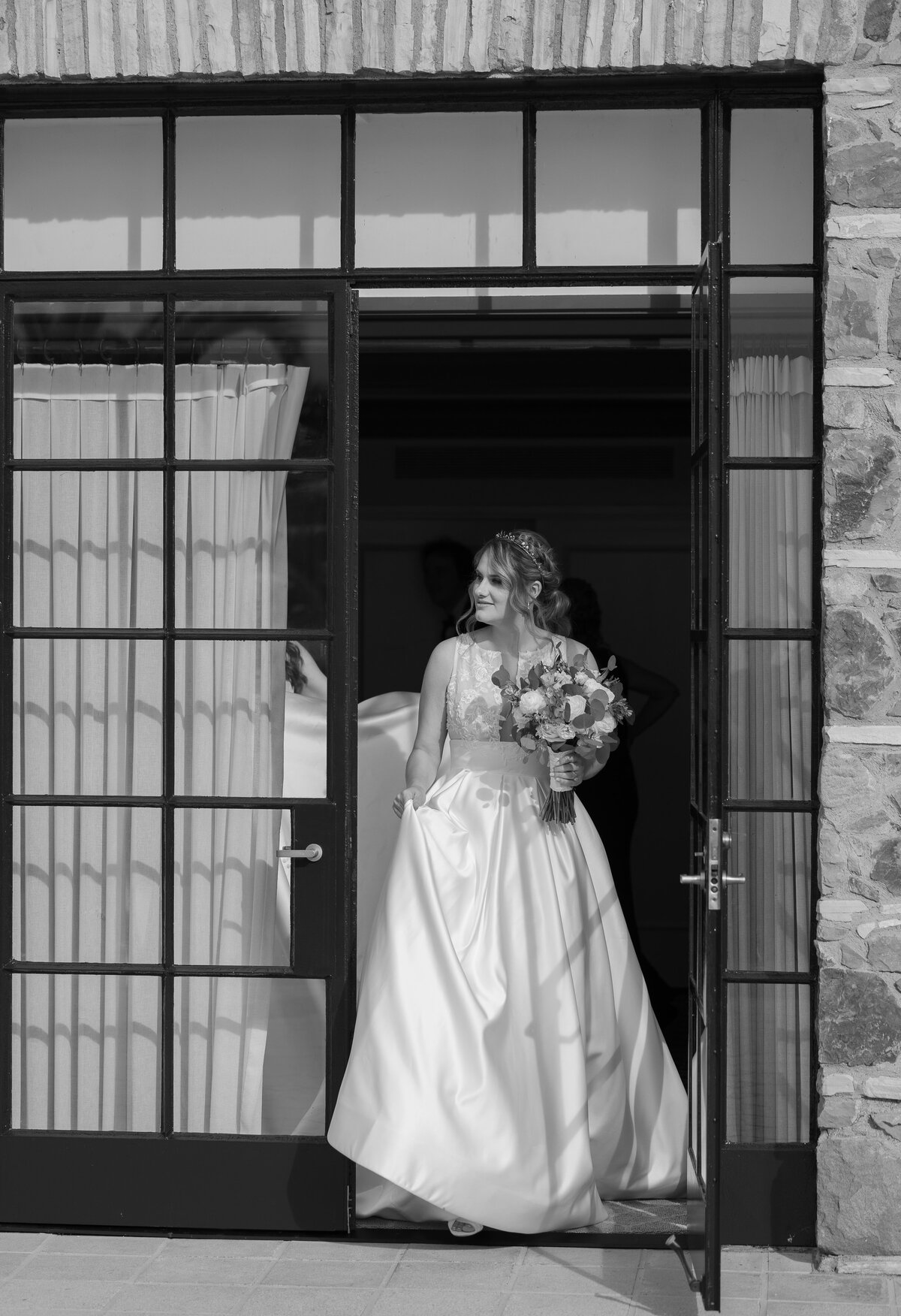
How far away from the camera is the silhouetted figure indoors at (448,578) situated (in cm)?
772

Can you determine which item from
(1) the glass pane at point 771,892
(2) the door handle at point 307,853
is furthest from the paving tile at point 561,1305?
(2) the door handle at point 307,853

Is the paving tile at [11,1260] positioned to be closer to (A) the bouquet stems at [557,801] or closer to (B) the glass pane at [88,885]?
(B) the glass pane at [88,885]

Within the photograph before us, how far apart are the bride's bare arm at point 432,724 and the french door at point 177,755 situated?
32 centimetres

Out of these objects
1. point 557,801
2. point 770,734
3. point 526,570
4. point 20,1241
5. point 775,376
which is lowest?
point 20,1241

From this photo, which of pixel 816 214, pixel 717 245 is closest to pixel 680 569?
pixel 816 214

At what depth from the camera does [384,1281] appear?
3.82 m

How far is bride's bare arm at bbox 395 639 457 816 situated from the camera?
4410 mm

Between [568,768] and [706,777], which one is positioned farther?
[568,768]

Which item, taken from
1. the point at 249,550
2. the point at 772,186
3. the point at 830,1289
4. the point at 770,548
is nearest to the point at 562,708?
the point at 770,548

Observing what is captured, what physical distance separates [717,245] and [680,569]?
16.1 feet

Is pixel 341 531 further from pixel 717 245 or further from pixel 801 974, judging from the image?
pixel 801 974

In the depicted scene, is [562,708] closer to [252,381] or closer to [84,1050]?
[252,381]

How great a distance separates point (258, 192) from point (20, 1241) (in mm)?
2952

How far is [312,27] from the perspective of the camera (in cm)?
395
